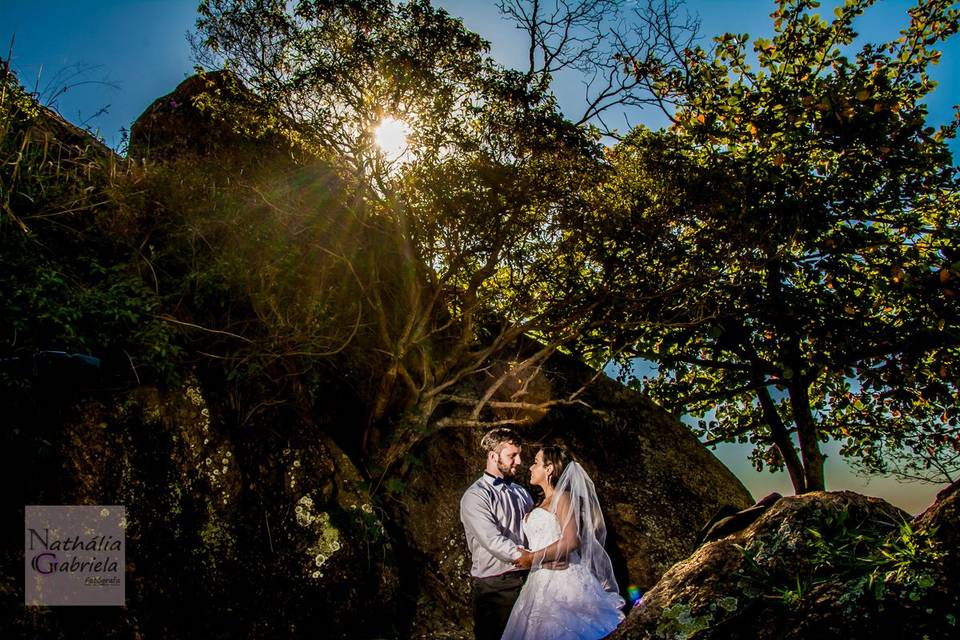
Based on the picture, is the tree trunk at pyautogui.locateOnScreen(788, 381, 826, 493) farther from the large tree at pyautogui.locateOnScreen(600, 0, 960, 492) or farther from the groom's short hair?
the groom's short hair

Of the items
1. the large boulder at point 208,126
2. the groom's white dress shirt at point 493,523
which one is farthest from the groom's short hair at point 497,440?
the large boulder at point 208,126

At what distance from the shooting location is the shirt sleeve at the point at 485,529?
739 cm

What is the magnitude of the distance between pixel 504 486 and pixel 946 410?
9795 mm

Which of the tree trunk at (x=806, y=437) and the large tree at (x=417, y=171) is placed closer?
the large tree at (x=417, y=171)

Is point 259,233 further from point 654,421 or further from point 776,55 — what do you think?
point 776,55

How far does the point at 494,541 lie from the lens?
24.7 feet

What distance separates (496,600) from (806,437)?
8209 millimetres

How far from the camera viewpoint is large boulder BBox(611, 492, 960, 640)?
3430 mm

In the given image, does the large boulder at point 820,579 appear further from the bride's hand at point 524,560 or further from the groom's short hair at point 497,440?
the groom's short hair at point 497,440

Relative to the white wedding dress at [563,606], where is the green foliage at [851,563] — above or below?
above

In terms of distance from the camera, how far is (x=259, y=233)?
9523 mm

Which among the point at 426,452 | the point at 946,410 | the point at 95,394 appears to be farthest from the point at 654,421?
the point at 95,394

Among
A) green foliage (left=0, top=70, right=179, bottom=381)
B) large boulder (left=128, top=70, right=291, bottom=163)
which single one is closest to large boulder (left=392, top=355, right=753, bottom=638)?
green foliage (left=0, top=70, right=179, bottom=381)

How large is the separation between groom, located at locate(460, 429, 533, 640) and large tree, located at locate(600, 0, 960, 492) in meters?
4.33
